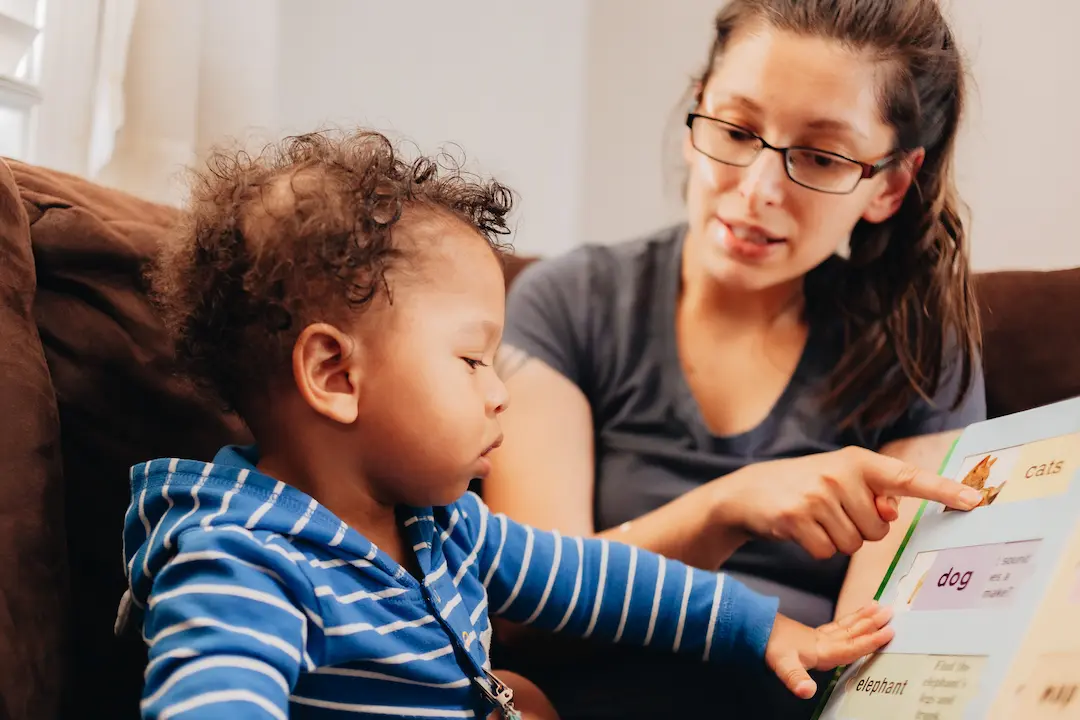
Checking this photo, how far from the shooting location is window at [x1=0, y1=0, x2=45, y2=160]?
144cm

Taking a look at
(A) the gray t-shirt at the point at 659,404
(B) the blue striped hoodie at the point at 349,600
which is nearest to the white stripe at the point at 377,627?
(B) the blue striped hoodie at the point at 349,600

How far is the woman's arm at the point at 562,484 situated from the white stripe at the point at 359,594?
0.33 meters

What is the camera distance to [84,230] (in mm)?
967

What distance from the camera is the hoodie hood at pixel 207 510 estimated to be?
2.32 ft

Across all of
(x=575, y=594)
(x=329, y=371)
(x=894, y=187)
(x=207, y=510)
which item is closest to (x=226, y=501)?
(x=207, y=510)

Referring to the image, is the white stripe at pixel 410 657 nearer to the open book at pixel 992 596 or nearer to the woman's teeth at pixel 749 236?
the open book at pixel 992 596

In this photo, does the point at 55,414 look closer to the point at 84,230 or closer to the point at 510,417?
the point at 84,230

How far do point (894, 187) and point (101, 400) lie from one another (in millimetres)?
883

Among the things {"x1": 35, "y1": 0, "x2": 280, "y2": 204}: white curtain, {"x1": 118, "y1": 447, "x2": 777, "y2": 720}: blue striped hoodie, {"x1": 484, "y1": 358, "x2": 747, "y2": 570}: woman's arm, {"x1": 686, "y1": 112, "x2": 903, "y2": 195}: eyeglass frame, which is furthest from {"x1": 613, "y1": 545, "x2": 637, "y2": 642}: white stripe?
{"x1": 35, "y1": 0, "x2": 280, "y2": 204}: white curtain

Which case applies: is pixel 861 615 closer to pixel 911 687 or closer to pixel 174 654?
pixel 911 687

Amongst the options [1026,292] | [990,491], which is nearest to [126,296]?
[990,491]

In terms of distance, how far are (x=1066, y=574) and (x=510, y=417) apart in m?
0.63

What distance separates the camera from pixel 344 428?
77cm

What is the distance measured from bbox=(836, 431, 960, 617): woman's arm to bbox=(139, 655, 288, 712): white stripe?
2.05ft
